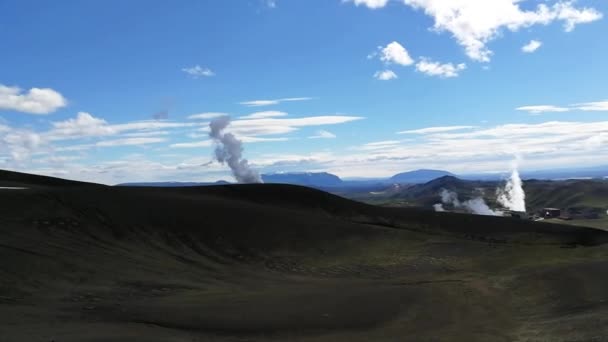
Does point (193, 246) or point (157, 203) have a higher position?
point (157, 203)

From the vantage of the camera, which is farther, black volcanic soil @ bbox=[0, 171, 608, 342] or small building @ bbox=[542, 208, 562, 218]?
small building @ bbox=[542, 208, 562, 218]

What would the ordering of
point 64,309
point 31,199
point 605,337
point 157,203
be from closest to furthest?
1. point 605,337
2. point 64,309
3. point 31,199
4. point 157,203

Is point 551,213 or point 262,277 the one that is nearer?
point 262,277

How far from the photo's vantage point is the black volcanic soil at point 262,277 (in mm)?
24047

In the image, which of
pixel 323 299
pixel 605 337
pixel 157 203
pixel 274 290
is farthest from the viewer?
pixel 157 203

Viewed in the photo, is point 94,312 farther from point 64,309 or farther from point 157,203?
point 157,203

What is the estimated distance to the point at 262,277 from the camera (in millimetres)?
40844

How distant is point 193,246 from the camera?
48.3 meters

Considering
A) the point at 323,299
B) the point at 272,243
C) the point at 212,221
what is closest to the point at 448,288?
the point at 323,299

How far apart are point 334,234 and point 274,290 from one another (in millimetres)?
23300

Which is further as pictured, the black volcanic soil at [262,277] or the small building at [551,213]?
the small building at [551,213]

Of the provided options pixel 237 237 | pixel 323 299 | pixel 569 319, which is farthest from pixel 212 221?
pixel 569 319

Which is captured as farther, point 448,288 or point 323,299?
point 448,288

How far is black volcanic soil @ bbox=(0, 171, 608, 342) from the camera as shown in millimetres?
24047
